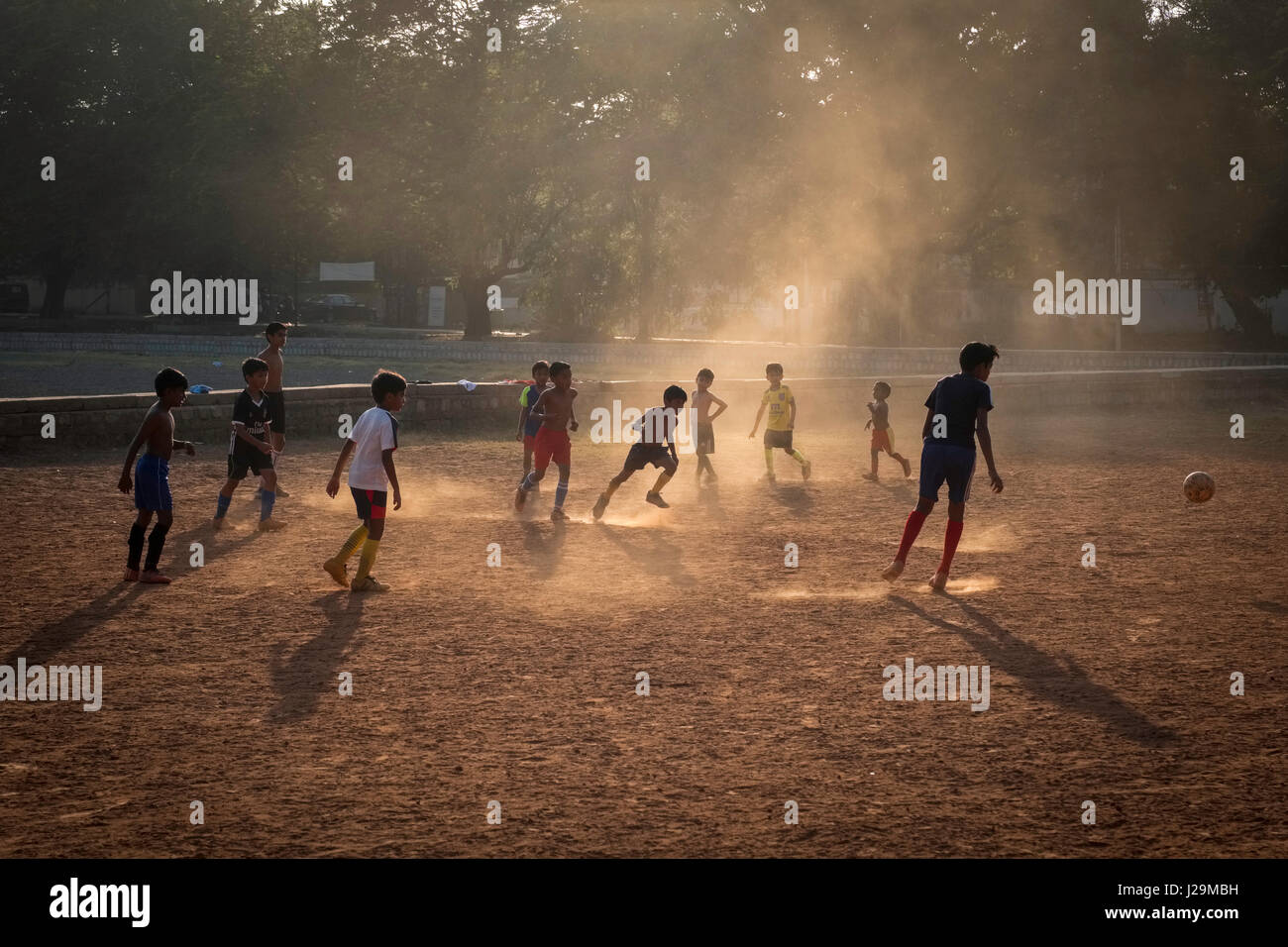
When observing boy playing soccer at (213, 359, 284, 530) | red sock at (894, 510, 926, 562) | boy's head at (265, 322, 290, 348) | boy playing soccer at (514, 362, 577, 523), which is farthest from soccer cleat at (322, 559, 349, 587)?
boy's head at (265, 322, 290, 348)

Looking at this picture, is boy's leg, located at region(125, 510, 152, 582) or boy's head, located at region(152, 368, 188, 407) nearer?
boy's leg, located at region(125, 510, 152, 582)

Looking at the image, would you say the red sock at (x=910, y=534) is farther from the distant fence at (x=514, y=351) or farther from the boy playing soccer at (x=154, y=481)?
the distant fence at (x=514, y=351)

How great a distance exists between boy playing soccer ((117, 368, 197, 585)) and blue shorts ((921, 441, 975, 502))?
5.34 m

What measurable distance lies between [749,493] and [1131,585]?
5847 mm

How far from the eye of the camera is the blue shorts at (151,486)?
9.42 meters

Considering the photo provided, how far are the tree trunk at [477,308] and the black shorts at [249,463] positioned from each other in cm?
3896

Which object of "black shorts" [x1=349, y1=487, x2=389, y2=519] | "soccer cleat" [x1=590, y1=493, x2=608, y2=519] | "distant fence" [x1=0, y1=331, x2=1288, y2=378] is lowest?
"soccer cleat" [x1=590, y1=493, x2=608, y2=519]

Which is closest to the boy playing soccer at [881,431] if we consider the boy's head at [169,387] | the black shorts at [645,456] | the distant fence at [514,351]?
the black shorts at [645,456]

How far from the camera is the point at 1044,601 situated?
9.00 metres

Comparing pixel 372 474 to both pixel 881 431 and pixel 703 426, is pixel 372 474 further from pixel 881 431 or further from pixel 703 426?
pixel 881 431

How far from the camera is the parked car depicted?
64.2 m

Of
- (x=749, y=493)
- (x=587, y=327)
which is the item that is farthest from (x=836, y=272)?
(x=749, y=493)

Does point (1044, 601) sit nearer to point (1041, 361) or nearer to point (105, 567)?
point (105, 567)

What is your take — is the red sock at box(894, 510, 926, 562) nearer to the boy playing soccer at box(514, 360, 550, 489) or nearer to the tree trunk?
the boy playing soccer at box(514, 360, 550, 489)
